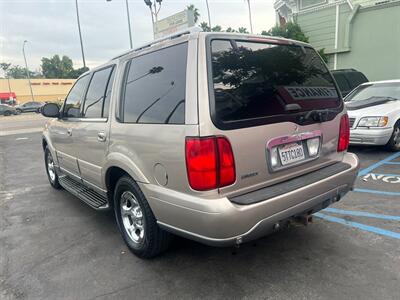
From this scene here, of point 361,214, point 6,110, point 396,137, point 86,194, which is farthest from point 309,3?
point 6,110

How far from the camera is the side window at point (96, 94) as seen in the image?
3549mm

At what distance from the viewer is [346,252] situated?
3.02 m

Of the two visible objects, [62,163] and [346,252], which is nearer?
[346,252]

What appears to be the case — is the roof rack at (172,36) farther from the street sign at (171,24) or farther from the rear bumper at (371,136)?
the street sign at (171,24)

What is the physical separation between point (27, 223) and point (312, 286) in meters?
3.54

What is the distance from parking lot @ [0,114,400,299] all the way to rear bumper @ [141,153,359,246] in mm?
529

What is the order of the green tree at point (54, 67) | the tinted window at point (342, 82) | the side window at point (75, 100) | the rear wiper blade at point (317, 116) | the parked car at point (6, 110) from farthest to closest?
the green tree at point (54, 67), the parked car at point (6, 110), the tinted window at point (342, 82), the side window at point (75, 100), the rear wiper blade at point (317, 116)

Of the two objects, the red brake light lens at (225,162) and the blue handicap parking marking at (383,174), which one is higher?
the red brake light lens at (225,162)

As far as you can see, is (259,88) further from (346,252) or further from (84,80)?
(84,80)

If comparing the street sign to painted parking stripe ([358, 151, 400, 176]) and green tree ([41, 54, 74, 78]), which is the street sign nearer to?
painted parking stripe ([358, 151, 400, 176])

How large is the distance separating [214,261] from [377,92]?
6.51 meters

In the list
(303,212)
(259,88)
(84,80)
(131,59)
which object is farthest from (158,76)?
(84,80)

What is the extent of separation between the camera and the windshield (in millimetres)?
7252

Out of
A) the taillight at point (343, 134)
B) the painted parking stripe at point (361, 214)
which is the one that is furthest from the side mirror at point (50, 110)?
the painted parking stripe at point (361, 214)
